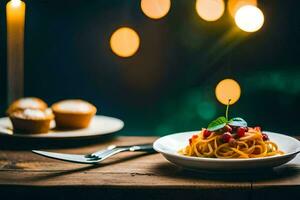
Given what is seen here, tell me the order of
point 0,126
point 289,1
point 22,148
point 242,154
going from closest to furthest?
point 242,154 → point 22,148 → point 0,126 → point 289,1

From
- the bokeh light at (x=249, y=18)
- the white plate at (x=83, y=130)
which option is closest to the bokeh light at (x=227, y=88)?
the bokeh light at (x=249, y=18)

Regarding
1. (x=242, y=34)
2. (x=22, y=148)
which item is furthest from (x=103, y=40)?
(x=22, y=148)

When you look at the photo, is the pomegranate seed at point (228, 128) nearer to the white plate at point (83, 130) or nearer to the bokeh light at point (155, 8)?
the white plate at point (83, 130)

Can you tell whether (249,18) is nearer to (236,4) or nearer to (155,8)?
(236,4)

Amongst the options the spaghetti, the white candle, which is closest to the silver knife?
the spaghetti

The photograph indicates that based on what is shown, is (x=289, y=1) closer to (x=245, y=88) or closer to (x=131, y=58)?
(x=245, y=88)

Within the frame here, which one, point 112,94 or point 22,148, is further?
point 112,94
